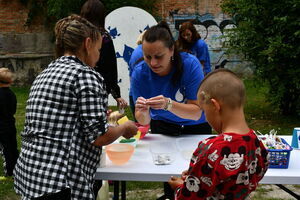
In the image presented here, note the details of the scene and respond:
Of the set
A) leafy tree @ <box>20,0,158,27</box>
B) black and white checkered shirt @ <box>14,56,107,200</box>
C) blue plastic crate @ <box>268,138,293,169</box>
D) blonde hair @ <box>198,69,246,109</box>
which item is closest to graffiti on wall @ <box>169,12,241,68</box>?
leafy tree @ <box>20,0,158,27</box>

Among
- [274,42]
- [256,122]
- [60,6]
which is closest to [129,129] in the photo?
[274,42]

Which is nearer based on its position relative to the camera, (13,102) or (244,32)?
(13,102)

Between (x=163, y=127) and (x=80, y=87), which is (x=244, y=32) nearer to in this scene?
(x=163, y=127)

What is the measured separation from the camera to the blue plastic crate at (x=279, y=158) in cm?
198

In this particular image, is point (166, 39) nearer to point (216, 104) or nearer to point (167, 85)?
point (167, 85)

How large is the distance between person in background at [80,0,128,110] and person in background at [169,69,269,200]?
7.09 ft

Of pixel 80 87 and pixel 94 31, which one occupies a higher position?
pixel 94 31

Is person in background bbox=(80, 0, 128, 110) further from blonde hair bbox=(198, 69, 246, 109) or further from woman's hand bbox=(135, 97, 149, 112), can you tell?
blonde hair bbox=(198, 69, 246, 109)

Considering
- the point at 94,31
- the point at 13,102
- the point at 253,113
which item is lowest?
the point at 253,113

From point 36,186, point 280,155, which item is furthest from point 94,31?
point 280,155

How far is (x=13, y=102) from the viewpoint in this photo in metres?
3.90

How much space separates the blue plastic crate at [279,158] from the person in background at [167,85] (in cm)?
59

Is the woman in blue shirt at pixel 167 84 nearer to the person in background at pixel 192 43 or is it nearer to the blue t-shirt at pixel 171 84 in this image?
the blue t-shirt at pixel 171 84

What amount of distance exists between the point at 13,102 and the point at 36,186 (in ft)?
7.86
